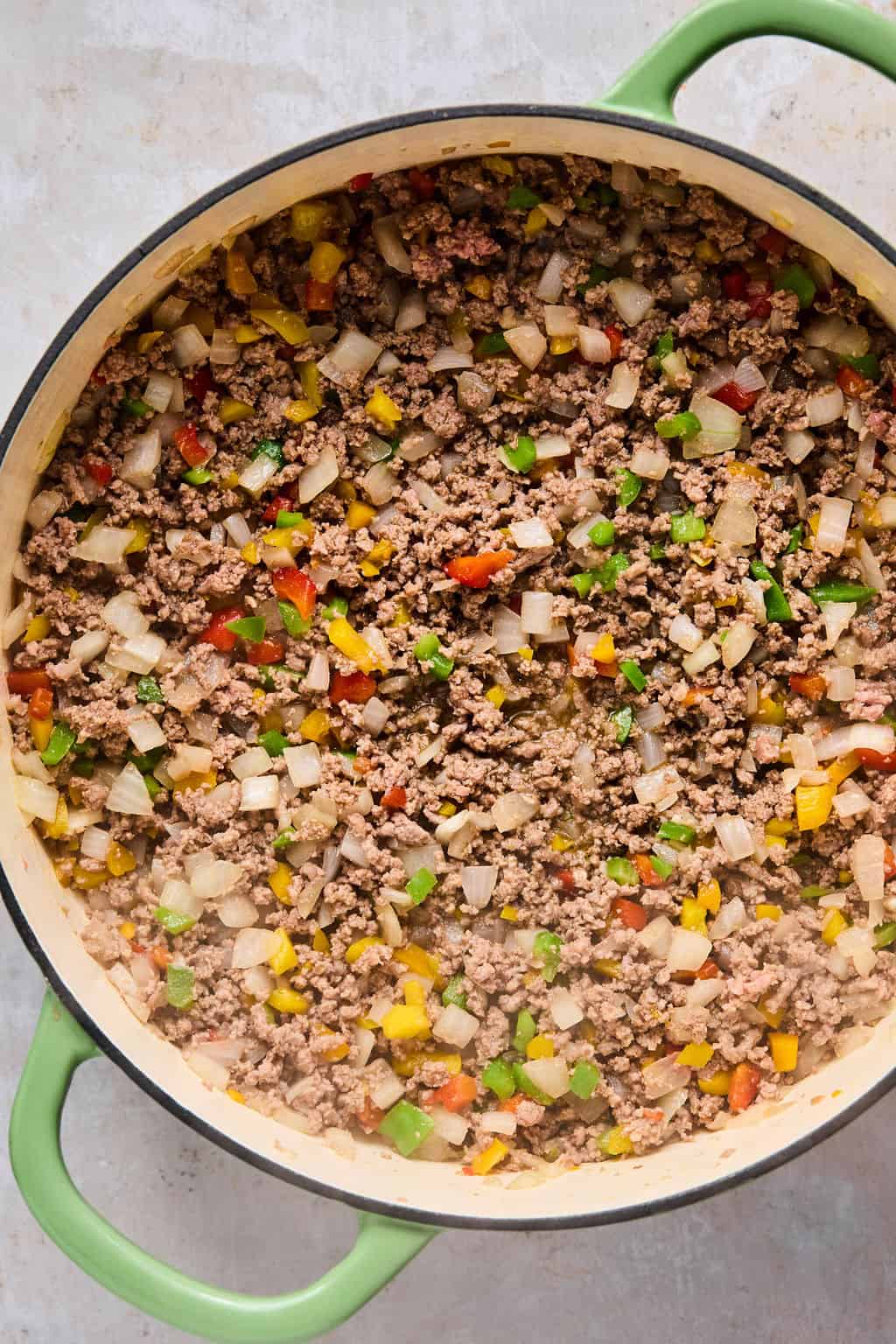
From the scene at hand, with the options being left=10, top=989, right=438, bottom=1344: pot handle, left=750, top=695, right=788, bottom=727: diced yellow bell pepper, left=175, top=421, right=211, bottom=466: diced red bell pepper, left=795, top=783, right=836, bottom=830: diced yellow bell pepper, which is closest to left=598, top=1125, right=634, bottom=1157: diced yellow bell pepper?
left=10, top=989, right=438, bottom=1344: pot handle

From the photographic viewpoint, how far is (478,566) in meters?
2.05

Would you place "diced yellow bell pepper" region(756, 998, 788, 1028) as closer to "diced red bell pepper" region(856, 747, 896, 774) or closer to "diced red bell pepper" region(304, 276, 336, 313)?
"diced red bell pepper" region(856, 747, 896, 774)

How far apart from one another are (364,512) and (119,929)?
0.81 metres

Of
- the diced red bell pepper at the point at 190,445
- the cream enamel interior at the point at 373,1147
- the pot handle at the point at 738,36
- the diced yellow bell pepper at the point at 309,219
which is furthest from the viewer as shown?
the diced red bell pepper at the point at 190,445

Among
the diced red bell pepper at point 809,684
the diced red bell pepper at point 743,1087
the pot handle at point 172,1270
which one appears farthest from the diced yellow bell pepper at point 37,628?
the diced red bell pepper at point 743,1087

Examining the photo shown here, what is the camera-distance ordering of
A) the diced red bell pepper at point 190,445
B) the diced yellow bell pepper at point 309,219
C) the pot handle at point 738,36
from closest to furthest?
1. the pot handle at point 738,36
2. the diced yellow bell pepper at point 309,219
3. the diced red bell pepper at point 190,445

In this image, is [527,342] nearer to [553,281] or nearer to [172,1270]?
[553,281]

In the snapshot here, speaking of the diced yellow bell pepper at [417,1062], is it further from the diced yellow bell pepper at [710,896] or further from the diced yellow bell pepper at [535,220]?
the diced yellow bell pepper at [535,220]

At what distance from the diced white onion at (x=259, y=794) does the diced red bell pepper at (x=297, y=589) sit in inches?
11.3

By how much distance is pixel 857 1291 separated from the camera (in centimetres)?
222

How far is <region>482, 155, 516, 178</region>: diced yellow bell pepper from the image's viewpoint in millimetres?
1937

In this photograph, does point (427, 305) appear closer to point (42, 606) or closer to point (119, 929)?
point (42, 606)

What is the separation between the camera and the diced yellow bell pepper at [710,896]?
209 cm

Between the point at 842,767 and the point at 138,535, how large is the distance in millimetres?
1257
